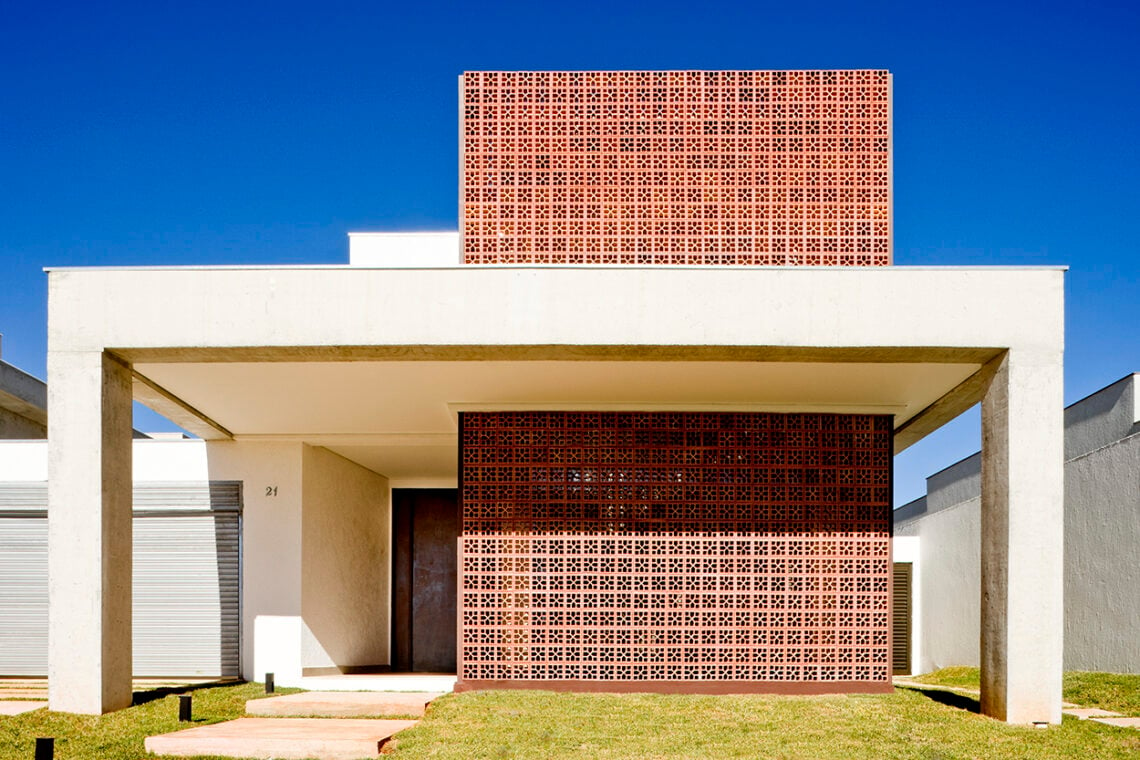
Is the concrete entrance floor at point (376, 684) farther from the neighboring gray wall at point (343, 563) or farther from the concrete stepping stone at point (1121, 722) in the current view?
the concrete stepping stone at point (1121, 722)

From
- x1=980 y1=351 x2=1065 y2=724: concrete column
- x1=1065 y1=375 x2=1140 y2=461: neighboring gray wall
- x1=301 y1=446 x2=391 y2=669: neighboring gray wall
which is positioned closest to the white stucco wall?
x1=1065 y1=375 x2=1140 y2=461: neighboring gray wall

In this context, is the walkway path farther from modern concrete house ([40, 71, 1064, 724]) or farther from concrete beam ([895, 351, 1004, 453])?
concrete beam ([895, 351, 1004, 453])

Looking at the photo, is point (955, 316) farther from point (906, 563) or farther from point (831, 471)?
point (906, 563)

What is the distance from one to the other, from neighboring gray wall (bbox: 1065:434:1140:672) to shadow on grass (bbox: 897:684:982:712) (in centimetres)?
341

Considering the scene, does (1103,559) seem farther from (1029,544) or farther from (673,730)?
(673,730)

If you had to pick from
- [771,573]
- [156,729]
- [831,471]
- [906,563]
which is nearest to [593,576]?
[771,573]

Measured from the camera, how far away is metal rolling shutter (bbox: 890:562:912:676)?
22250mm

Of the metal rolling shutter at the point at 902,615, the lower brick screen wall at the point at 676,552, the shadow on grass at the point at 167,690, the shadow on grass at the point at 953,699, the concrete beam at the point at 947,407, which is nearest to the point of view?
the concrete beam at the point at 947,407

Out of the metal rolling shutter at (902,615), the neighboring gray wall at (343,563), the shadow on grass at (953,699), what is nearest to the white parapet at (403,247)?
the neighboring gray wall at (343,563)

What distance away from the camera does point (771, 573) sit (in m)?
10.8

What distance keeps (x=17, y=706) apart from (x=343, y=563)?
5.32 m

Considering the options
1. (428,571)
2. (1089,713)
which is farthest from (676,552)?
(428,571)

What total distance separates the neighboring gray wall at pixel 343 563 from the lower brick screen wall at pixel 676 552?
3170 millimetres

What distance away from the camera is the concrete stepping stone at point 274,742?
24.0 ft
